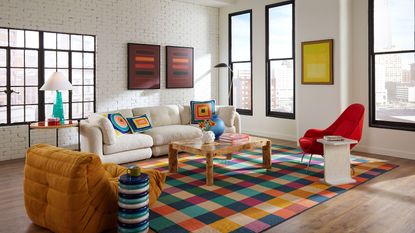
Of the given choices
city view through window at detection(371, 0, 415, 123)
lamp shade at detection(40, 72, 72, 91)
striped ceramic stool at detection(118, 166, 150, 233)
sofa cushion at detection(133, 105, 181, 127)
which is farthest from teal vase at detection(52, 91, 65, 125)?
city view through window at detection(371, 0, 415, 123)

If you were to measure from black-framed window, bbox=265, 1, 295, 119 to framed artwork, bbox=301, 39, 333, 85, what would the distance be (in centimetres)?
75

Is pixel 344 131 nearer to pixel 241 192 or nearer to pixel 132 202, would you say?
pixel 241 192

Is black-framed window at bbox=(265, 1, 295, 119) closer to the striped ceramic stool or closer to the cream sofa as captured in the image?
the cream sofa

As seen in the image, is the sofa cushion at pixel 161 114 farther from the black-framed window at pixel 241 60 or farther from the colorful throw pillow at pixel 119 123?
the black-framed window at pixel 241 60

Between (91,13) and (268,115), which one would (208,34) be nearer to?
(268,115)

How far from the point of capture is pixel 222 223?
11.2ft

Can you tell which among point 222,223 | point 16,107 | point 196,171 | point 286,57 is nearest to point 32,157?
point 222,223

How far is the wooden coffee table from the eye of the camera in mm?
4637

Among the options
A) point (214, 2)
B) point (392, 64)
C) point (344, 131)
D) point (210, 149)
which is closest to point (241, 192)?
point (210, 149)

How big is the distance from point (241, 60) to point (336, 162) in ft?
15.6

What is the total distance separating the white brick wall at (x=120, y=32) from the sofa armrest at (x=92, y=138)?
1.46 m

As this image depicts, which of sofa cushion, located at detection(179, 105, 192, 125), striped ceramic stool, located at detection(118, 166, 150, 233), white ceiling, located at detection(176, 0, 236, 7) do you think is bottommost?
striped ceramic stool, located at detection(118, 166, 150, 233)

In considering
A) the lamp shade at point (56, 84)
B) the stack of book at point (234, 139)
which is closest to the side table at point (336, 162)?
the stack of book at point (234, 139)

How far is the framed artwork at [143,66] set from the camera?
7.60m
